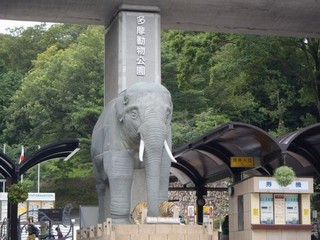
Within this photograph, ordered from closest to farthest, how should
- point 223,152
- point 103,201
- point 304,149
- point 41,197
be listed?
point 103,201
point 304,149
point 223,152
point 41,197

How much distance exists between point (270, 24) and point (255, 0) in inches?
66.3

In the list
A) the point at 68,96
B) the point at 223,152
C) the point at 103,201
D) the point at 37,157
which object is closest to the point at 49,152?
the point at 37,157

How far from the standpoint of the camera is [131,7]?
2078 cm

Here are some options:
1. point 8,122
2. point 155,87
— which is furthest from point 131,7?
point 8,122

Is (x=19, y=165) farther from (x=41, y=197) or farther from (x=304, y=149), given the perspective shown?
(x=41, y=197)

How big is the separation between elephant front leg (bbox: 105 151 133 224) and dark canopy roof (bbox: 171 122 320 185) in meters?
3.67

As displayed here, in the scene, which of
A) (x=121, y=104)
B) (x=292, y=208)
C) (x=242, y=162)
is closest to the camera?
(x=121, y=104)

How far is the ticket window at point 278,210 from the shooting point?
19125 millimetres

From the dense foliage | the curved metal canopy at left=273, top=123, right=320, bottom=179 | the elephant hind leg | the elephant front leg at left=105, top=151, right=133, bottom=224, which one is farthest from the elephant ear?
the dense foliage

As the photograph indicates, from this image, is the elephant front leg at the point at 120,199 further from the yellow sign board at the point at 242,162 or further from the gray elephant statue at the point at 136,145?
the yellow sign board at the point at 242,162

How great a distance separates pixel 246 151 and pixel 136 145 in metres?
5.67

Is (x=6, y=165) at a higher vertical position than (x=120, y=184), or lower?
higher

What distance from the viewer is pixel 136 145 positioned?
1639cm

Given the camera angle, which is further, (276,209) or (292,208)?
(292,208)
